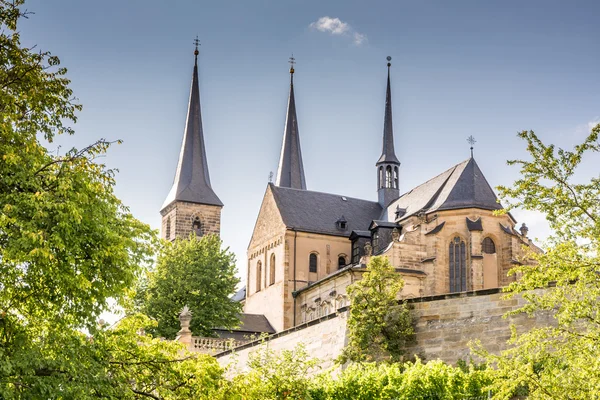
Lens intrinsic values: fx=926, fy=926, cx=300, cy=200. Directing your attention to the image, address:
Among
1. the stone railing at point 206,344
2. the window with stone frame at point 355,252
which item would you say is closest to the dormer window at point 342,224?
the window with stone frame at point 355,252

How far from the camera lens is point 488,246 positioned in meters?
59.0

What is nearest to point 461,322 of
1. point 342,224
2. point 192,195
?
point 342,224

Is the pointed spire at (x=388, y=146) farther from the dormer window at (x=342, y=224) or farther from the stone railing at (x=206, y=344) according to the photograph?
the stone railing at (x=206, y=344)

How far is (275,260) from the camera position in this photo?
224 feet

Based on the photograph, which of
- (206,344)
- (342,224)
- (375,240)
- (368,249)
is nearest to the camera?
(206,344)

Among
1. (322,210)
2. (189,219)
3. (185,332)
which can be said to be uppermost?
(189,219)

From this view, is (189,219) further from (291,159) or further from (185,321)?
(185,321)

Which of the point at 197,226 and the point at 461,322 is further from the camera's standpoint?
the point at 197,226

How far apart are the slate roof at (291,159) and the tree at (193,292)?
74.9ft

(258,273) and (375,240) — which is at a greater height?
(375,240)

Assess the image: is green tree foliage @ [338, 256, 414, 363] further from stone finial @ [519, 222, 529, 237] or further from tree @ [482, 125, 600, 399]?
stone finial @ [519, 222, 529, 237]

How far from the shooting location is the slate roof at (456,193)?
5944cm

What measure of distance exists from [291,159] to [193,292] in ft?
102

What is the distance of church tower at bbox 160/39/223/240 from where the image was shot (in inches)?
3332
